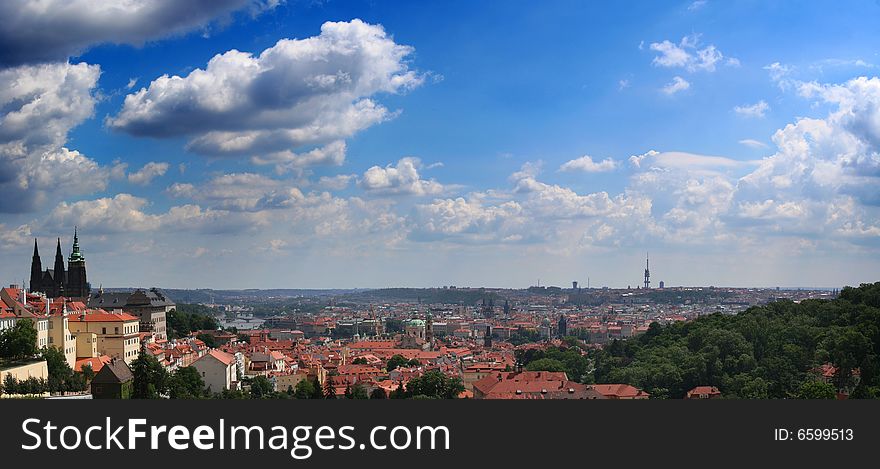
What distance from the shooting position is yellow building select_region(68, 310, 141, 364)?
46.8 meters

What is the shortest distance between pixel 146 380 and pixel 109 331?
13.2 meters

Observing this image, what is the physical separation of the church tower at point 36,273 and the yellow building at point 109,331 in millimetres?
22434

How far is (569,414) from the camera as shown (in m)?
18.8

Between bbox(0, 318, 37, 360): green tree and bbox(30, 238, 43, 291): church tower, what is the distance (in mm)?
32754

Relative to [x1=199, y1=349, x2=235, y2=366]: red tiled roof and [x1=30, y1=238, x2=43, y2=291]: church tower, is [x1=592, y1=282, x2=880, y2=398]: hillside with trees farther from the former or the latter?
[x1=30, y1=238, x2=43, y2=291]: church tower

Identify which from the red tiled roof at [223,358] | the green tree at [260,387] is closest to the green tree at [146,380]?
the green tree at [260,387]

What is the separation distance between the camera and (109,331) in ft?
157

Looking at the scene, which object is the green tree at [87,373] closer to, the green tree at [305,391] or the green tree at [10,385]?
the green tree at [10,385]

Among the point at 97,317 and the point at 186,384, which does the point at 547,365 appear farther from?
the point at 97,317

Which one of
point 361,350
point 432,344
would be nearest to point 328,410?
point 361,350

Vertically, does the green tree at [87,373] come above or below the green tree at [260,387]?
above

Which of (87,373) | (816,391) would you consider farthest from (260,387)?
(816,391)

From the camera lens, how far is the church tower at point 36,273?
2724 inches

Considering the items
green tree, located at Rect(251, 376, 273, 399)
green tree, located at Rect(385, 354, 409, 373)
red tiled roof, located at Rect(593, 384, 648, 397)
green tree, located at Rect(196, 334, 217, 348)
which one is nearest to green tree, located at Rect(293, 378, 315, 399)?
green tree, located at Rect(251, 376, 273, 399)
